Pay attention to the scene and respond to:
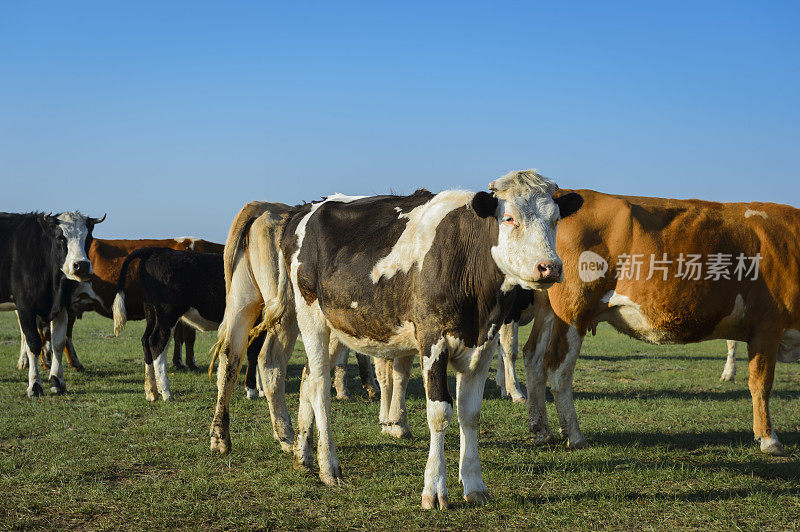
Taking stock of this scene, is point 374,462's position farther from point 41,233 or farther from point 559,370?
point 41,233

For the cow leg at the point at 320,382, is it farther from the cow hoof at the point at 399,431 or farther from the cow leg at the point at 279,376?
the cow hoof at the point at 399,431

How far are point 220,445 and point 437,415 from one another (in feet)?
9.62

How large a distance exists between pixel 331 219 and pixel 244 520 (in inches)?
107

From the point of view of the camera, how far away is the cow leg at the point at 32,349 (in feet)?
33.8

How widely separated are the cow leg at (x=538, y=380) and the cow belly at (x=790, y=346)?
2.80 m


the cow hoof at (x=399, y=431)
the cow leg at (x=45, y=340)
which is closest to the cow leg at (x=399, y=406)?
the cow hoof at (x=399, y=431)

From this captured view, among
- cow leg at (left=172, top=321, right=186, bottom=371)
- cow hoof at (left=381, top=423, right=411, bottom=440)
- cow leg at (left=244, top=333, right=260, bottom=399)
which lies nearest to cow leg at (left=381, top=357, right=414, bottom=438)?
cow hoof at (left=381, top=423, right=411, bottom=440)

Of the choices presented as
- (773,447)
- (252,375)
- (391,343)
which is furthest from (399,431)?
(773,447)

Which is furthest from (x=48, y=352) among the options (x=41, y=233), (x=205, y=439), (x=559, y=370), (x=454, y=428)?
(x=559, y=370)

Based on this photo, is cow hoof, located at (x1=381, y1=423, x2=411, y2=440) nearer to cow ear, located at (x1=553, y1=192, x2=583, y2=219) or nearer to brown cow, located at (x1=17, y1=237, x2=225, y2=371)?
cow ear, located at (x1=553, y1=192, x2=583, y2=219)

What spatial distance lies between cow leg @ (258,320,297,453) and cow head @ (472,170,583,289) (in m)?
2.78

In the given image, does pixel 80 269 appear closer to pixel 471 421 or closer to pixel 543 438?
pixel 543 438

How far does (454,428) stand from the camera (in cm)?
792

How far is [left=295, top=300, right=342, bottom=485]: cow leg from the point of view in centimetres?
598
